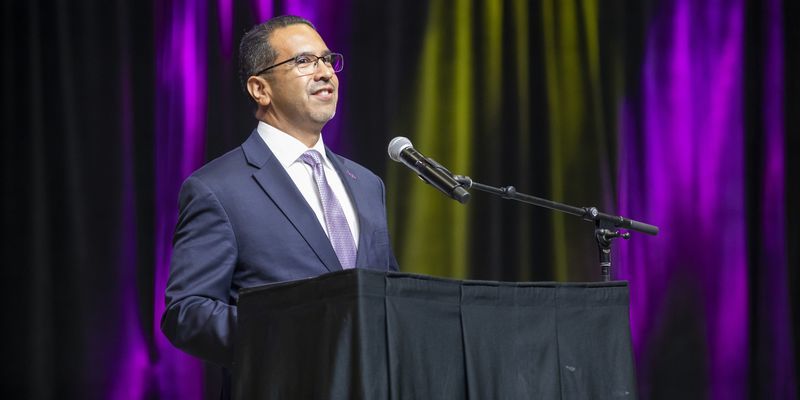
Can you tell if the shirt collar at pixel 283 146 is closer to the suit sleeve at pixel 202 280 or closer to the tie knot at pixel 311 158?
the tie knot at pixel 311 158

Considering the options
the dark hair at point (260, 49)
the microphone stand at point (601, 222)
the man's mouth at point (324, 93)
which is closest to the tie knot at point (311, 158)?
Result: the man's mouth at point (324, 93)

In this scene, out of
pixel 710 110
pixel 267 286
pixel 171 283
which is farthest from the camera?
pixel 710 110

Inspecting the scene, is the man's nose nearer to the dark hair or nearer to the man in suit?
the man in suit

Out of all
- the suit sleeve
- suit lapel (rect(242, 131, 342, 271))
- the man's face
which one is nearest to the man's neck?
the man's face

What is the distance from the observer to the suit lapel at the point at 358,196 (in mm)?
2326

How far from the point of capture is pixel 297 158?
2414 mm

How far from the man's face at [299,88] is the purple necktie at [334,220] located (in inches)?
4.2

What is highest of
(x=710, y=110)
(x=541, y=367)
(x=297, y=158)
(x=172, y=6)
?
(x=172, y=6)

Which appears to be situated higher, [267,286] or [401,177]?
[401,177]

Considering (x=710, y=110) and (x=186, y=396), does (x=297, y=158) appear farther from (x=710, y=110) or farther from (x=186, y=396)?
(x=710, y=110)

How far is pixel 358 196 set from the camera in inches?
97.2

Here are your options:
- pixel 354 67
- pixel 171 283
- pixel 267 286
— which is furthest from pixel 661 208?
pixel 267 286

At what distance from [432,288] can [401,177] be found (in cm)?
226

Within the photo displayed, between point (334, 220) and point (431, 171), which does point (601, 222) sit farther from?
point (334, 220)
